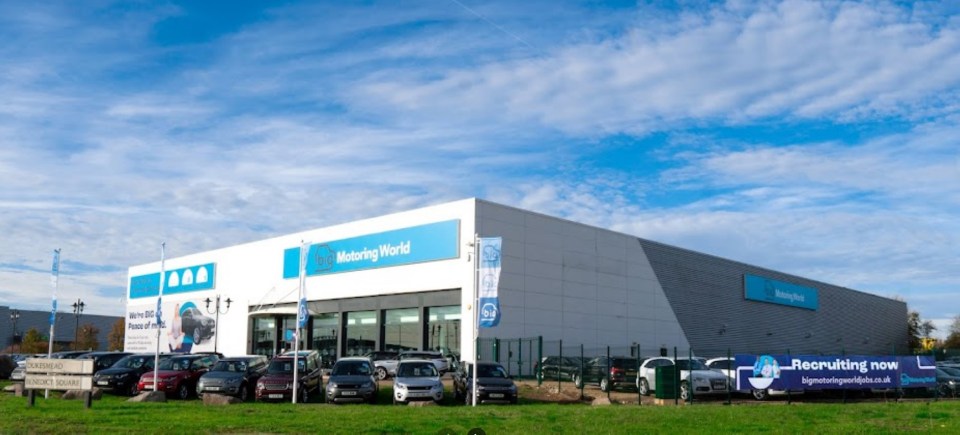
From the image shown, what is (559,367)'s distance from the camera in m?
36.5

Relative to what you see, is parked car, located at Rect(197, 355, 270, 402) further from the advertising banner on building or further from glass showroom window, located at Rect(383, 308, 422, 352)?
glass showroom window, located at Rect(383, 308, 422, 352)

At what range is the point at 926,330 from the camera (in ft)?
369

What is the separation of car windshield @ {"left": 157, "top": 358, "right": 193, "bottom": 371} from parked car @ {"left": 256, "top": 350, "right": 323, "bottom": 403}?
3655mm

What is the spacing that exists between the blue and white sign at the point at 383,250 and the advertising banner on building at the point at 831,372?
70.9ft

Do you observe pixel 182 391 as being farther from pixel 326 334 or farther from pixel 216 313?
pixel 216 313

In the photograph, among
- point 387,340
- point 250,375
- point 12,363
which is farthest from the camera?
point 387,340

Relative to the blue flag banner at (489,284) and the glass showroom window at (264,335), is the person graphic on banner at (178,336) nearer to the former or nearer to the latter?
the glass showroom window at (264,335)

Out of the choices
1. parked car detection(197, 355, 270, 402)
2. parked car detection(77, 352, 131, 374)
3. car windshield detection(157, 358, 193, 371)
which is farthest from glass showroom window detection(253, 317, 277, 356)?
parked car detection(197, 355, 270, 402)

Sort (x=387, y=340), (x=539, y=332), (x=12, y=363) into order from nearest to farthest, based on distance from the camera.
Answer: (x=12, y=363), (x=539, y=332), (x=387, y=340)

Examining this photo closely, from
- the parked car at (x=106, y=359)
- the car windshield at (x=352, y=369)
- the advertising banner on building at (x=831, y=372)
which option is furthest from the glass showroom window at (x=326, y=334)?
the advertising banner on building at (x=831, y=372)

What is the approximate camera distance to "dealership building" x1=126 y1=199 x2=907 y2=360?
1962 inches

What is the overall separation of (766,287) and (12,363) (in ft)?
Answer: 181

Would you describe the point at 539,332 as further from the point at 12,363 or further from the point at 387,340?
the point at 12,363

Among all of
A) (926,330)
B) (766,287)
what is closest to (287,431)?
(766,287)
